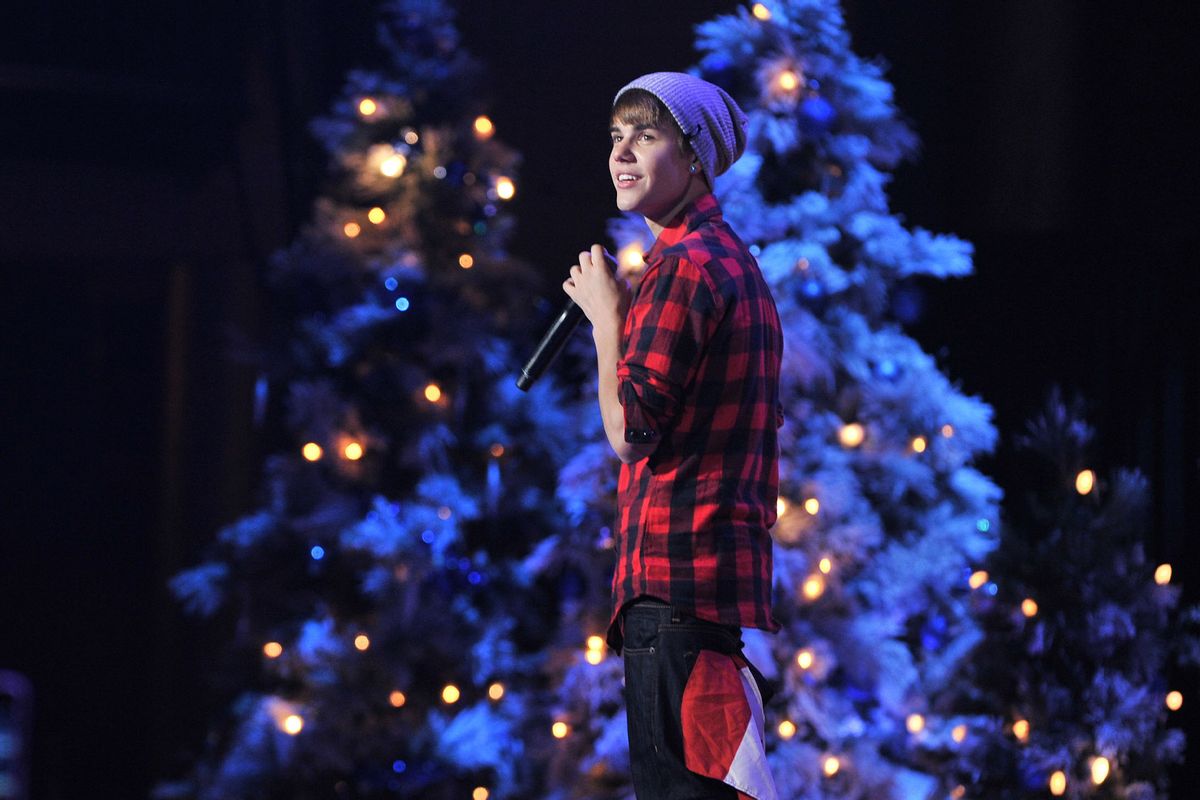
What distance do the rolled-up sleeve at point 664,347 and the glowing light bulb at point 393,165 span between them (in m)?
2.70

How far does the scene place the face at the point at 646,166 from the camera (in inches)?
65.2

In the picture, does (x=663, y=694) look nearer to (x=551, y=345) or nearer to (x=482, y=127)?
(x=551, y=345)

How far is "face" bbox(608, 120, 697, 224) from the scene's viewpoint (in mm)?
1657

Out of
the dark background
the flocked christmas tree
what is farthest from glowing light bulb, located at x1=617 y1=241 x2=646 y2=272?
the dark background

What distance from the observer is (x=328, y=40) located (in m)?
5.55

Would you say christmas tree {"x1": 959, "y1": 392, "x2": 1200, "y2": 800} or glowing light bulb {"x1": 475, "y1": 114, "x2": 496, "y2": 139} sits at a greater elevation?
glowing light bulb {"x1": 475, "y1": 114, "x2": 496, "y2": 139}

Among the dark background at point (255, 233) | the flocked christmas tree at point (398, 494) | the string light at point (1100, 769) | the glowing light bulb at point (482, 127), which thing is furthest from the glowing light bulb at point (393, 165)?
the string light at point (1100, 769)

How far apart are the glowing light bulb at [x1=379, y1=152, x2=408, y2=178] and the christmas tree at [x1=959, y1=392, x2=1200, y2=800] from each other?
210cm

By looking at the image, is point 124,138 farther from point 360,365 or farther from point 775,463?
point 775,463

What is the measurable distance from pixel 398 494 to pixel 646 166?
8.79 feet

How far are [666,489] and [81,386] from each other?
4347 mm

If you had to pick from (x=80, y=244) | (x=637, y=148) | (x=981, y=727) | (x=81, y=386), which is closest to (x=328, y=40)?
(x=80, y=244)

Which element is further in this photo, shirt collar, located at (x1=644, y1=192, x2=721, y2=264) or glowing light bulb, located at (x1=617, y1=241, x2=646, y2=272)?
glowing light bulb, located at (x1=617, y1=241, x2=646, y2=272)

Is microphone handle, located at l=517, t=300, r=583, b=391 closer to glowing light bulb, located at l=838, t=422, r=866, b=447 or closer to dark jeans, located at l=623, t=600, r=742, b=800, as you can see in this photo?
dark jeans, located at l=623, t=600, r=742, b=800
